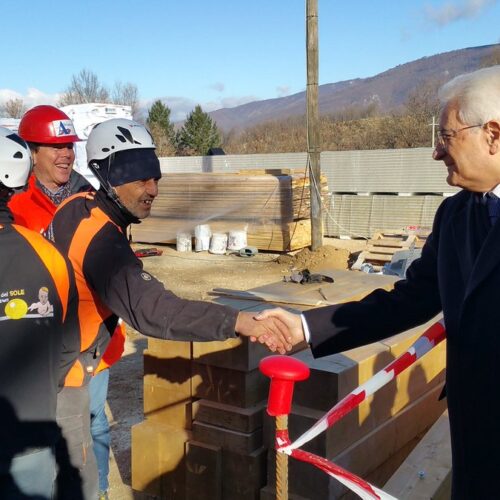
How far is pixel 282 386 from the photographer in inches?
81.7

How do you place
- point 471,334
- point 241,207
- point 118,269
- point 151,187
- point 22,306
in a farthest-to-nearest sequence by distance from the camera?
point 241,207, point 151,187, point 118,269, point 22,306, point 471,334

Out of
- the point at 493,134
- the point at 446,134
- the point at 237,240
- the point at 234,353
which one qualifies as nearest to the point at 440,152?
the point at 446,134

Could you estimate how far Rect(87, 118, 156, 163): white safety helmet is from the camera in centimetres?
315

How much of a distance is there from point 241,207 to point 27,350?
45.2 ft

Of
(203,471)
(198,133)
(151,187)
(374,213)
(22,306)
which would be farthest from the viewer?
(198,133)

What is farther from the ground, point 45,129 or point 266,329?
point 45,129

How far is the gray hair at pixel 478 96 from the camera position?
193 centimetres

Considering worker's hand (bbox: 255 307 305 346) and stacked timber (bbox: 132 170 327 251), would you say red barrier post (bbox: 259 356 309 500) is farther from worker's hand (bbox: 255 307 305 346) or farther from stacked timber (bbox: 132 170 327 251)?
stacked timber (bbox: 132 170 327 251)

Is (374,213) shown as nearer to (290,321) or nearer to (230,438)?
(230,438)

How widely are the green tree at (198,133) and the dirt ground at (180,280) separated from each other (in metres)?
36.4

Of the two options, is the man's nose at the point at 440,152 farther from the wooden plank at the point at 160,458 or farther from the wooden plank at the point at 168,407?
the wooden plank at the point at 160,458

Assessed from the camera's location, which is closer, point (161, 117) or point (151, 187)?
point (151, 187)

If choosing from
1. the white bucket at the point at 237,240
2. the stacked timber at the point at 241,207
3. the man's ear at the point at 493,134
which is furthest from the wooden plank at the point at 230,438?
the white bucket at the point at 237,240

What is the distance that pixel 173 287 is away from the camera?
11.8 metres
